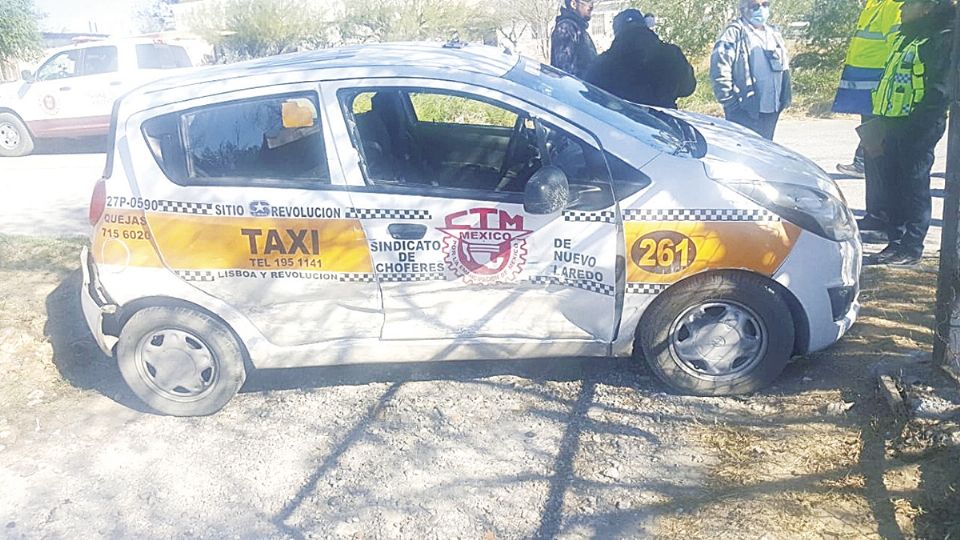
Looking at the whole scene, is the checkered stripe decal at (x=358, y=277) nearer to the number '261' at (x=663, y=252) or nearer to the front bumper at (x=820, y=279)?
the number '261' at (x=663, y=252)

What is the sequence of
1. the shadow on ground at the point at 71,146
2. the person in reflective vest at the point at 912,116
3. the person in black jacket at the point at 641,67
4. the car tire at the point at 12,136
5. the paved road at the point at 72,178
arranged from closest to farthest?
the person in reflective vest at the point at 912,116
the person in black jacket at the point at 641,67
the paved road at the point at 72,178
the car tire at the point at 12,136
the shadow on ground at the point at 71,146

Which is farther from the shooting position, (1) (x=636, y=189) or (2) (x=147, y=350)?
(2) (x=147, y=350)

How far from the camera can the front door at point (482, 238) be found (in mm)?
3811

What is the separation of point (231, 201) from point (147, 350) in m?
0.94

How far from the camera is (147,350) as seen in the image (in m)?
4.14

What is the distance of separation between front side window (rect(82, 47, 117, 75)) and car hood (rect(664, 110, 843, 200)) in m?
12.0

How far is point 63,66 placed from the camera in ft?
44.5

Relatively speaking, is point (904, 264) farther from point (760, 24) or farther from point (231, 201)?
point (231, 201)

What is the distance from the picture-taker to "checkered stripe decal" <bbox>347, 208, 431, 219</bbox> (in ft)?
12.6

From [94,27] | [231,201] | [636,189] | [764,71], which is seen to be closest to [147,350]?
[231,201]

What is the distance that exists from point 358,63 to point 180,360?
70.5 inches

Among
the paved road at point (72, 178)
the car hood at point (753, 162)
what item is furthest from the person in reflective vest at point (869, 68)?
the car hood at point (753, 162)

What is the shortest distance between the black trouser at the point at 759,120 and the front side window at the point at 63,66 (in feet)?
37.2

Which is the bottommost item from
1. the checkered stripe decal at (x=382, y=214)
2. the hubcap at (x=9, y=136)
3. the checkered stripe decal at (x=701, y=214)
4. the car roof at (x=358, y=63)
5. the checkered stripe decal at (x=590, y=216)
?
the hubcap at (x=9, y=136)
